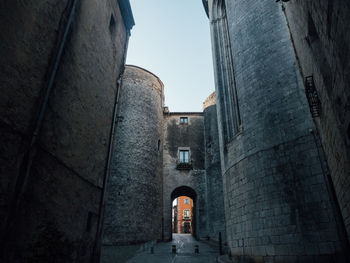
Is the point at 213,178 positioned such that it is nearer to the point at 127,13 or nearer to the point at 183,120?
the point at 183,120

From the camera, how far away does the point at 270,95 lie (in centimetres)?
846

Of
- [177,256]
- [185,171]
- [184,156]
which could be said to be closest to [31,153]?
[177,256]

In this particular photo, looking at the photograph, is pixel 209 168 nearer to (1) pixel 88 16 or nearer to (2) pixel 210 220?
(2) pixel 210 220

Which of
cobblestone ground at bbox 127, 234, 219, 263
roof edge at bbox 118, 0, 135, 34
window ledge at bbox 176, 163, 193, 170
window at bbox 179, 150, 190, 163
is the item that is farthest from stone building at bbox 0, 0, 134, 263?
window at bbox 179, 150, 190, 163

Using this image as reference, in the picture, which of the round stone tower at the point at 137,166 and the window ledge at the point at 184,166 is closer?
the round stone tower at the point at 137,166

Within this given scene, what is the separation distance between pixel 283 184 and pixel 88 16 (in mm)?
7444

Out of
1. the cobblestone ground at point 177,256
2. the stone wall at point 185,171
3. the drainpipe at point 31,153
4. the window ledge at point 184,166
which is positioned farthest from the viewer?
the window ledge at point 184,166

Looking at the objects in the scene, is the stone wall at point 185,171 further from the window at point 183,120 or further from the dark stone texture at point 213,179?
the dark stone texture at point 213,179

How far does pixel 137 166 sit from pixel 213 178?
18.6ft

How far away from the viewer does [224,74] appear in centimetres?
1172

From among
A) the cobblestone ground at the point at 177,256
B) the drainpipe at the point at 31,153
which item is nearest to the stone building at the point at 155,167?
the cobblestone ground at the point at 177,256

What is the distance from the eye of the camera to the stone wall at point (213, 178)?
15.7 m

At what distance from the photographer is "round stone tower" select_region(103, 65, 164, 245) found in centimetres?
1460

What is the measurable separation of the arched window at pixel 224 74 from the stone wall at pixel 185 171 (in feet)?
29.8
